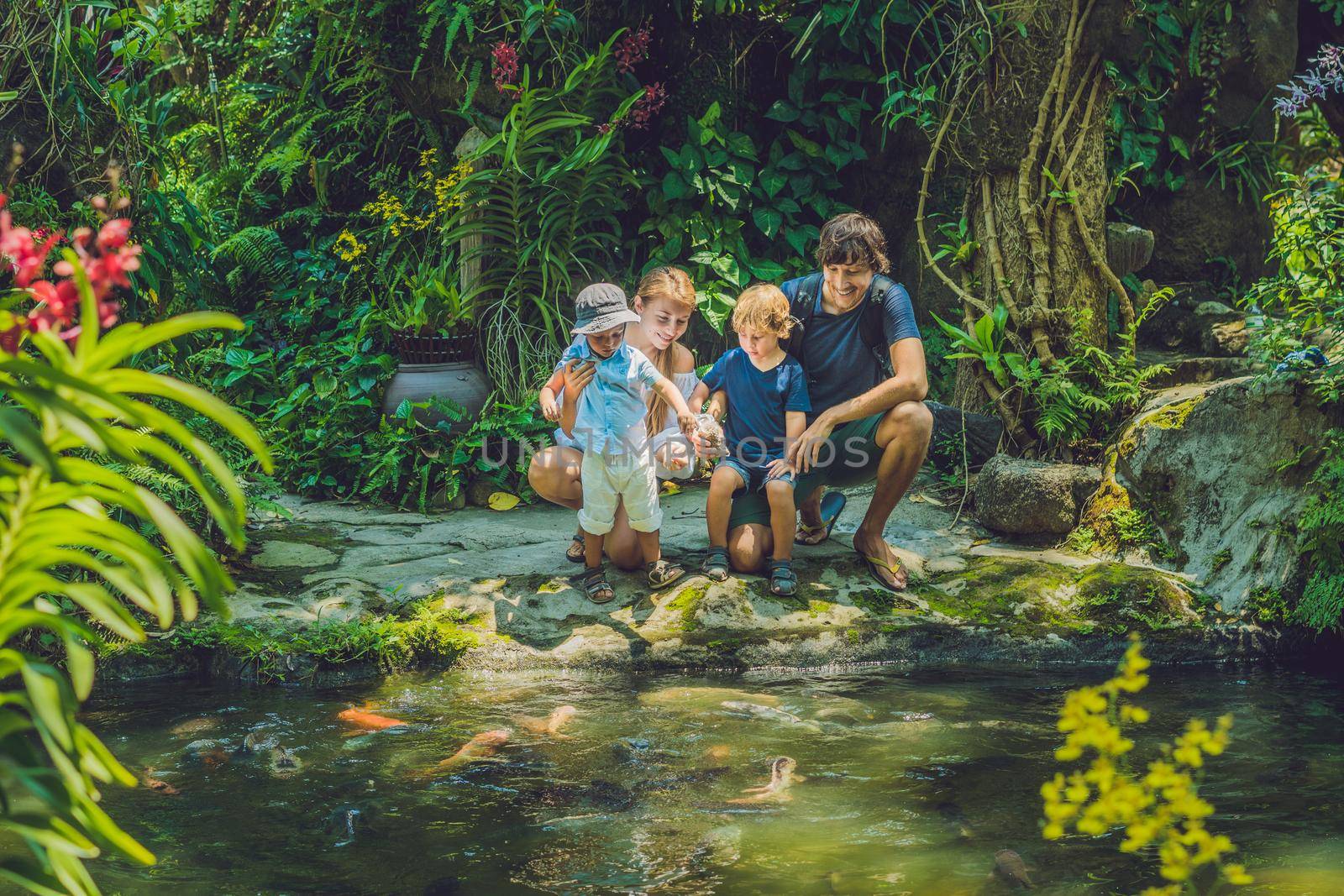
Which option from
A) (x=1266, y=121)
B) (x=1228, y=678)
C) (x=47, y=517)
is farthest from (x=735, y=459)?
(x=1266, y=121)

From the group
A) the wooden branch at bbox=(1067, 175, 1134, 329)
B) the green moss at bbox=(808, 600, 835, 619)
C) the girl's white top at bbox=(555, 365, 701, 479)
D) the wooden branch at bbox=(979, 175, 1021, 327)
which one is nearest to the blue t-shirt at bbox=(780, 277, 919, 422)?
the girl's white top at bbox=(555, 365, 701, 479)

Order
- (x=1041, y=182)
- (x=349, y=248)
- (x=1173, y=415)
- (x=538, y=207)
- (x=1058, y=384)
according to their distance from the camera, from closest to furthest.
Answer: (x=1173, y=415)
(x=1058, y=384)
(x=1041, y=182)
(x=538, y=207)
(x=349, y=248)

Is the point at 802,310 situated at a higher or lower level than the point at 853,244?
lower

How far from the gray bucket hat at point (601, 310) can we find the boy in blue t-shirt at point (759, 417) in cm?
56

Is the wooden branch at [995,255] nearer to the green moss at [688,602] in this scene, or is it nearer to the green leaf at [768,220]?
the green leaf at [768,220]

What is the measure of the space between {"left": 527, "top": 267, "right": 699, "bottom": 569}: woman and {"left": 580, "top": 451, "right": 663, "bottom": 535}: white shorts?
116 millimetres

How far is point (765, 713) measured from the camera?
4.21m

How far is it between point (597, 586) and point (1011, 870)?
2324 millimetres

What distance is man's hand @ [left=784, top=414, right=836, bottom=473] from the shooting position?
4.75 metres

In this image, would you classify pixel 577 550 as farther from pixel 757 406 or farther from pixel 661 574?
pixel 757 406

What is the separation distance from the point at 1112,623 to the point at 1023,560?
0.55 metres

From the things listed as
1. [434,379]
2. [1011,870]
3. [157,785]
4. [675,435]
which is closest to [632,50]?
[434,379]

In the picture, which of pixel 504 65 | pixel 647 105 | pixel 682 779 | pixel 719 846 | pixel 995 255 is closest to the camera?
pixel 719 846

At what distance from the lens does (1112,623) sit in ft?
15.9
